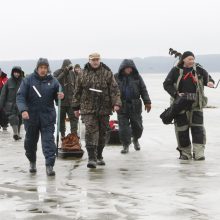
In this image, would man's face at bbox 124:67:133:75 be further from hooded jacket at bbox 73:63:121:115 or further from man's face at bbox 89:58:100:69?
man's face at bbox 89:58:100:69

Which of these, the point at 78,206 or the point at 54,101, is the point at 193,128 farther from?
the point at 78,206

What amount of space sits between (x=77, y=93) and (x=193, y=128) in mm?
2087

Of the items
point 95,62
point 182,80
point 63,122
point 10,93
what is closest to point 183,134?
point 182,80

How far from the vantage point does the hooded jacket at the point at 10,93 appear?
16156 millimetres

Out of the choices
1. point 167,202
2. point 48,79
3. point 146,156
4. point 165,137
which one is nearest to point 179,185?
point 167,202

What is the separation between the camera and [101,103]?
433 inches

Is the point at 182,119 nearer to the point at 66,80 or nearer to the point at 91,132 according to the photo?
the point at 91,132

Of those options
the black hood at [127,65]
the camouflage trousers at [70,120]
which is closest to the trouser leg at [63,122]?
the camouflage trousers at [70,120]

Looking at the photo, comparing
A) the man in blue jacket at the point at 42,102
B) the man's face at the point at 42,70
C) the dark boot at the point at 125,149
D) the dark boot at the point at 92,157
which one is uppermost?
the man's face at the point at 42,70

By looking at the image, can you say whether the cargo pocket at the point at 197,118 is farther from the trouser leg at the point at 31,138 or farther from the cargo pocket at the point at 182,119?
the trouser leg at the point at 31,138

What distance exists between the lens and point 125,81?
13102mm

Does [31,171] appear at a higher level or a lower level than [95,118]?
lower

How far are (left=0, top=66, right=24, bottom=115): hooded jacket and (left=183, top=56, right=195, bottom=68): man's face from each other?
556cm

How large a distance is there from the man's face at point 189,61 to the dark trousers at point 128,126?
6.29 ft
